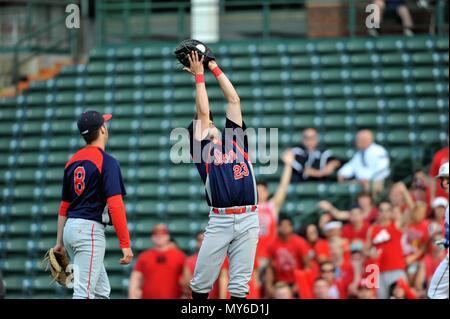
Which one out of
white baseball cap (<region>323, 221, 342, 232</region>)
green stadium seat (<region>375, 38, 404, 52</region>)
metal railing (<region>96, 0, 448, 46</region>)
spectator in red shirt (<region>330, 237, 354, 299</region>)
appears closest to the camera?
spectator in red shirt (<region>330, 237, 354, 299</region>)


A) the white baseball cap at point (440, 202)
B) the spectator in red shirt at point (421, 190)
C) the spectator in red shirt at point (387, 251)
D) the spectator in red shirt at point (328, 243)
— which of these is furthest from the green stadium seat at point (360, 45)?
the spectator in red shirt at point (387, 251)

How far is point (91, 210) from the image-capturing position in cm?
769

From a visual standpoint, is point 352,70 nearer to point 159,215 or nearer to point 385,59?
point 385,59

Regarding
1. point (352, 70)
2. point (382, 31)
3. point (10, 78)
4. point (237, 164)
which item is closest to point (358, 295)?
point (237, 164)

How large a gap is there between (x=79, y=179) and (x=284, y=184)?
554cm

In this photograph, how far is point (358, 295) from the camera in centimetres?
1086

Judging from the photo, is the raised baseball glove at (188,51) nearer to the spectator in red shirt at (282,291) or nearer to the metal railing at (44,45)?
the spectator in red shirt at (282,291)

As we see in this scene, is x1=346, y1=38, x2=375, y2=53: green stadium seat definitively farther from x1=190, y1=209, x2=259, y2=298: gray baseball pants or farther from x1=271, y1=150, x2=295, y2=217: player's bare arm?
x1=190, y1=209, x2=259, y2=298: gray baseball pants

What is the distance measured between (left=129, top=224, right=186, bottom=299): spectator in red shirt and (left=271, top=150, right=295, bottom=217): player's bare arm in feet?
4.62

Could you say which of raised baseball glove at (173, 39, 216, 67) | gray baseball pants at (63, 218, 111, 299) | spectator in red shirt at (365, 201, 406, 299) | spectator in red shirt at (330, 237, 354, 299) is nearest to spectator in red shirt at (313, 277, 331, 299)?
spectator in red shirt at (330, 237, 354, 299)

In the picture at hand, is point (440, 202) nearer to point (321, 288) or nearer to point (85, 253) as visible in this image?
point (321, 288)

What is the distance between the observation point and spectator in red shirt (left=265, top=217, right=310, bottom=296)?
11.8 meters

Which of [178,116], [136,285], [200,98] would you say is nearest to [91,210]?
[200,98]

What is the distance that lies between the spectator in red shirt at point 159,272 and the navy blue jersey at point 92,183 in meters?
3.88
